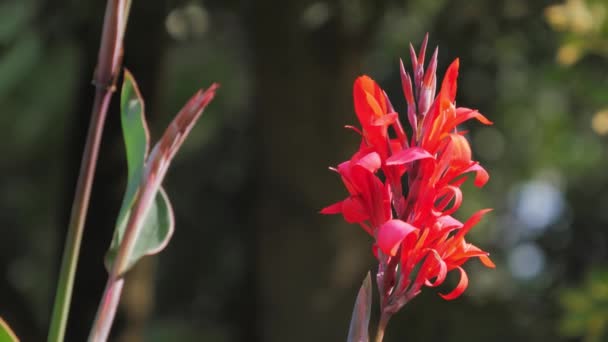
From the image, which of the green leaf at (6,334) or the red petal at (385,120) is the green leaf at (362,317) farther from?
the green leaf at (6,334)

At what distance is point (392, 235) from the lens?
1.94 ft

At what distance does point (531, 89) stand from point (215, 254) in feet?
6.53

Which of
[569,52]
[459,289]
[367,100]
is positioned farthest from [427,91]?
[569,52]

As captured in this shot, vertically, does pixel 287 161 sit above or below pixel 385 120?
below

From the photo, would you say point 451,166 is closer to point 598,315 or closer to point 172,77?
point 598,315

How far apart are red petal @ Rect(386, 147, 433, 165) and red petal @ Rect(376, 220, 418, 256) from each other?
0.04 meters

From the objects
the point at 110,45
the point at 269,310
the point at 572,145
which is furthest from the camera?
the point at 572,145

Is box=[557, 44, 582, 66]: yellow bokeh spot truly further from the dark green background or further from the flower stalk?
the flower stalk

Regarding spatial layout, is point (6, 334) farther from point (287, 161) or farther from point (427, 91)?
point (287, 161)

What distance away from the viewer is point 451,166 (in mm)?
668

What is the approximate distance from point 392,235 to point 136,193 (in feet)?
0.94

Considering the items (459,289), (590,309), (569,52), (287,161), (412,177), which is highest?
(412,177)

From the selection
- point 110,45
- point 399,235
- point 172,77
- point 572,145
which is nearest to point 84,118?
point 172,77

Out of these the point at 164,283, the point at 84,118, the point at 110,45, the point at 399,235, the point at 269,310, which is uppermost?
the point at 110,45
